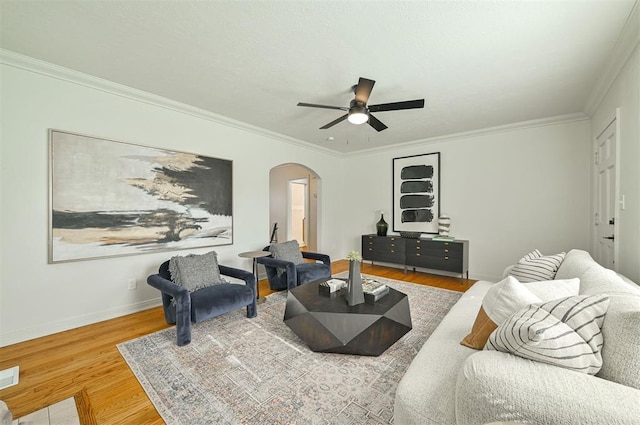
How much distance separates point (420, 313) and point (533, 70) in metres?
2.89

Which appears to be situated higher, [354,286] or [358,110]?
[358,110]

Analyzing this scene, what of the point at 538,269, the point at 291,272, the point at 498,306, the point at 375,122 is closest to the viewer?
the point at 498,306

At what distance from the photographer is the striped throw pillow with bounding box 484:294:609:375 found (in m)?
1.02

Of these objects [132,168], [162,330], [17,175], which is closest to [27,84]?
[17,175]

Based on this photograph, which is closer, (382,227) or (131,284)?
(131,284)

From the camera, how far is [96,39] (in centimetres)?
219

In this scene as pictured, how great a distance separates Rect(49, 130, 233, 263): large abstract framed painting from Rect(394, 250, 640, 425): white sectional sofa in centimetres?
332

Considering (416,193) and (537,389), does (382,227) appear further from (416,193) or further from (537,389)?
(537,389)

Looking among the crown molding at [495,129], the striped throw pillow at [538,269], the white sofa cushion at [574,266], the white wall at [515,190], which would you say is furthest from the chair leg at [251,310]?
the crown molding at [495,129]

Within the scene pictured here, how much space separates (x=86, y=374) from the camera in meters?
2.08

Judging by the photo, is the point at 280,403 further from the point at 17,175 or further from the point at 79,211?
the point at 17,175

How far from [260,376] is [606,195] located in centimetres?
423

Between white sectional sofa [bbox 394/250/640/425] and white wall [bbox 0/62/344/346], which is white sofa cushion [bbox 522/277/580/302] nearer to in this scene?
white sectional sofa [bbox 394/250/640/425]

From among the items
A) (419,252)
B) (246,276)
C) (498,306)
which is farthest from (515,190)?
(246,276)
